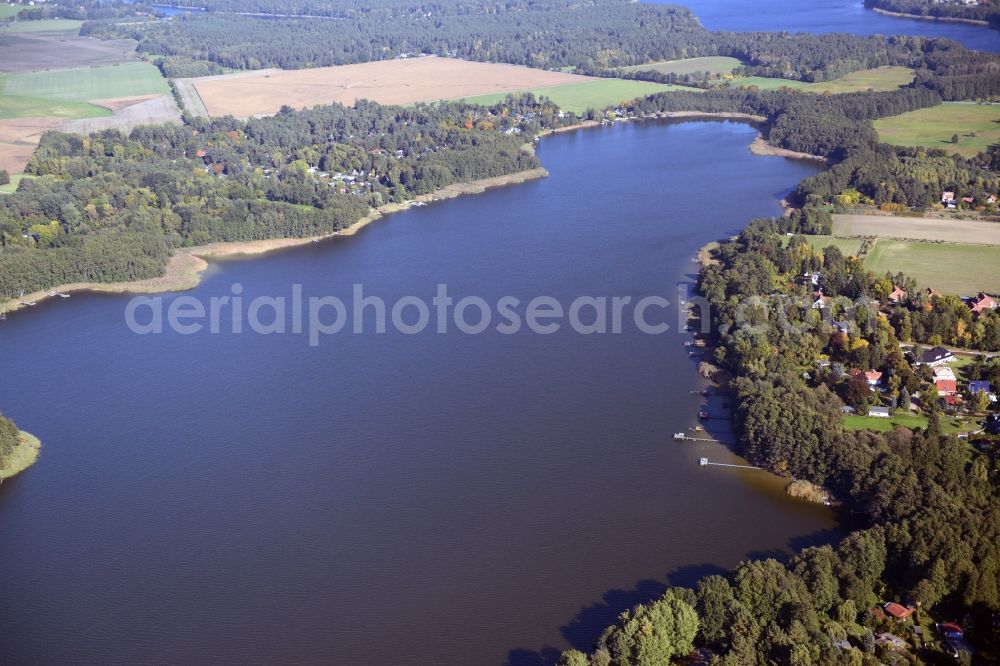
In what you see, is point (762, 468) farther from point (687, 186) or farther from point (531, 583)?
point (687, 186)

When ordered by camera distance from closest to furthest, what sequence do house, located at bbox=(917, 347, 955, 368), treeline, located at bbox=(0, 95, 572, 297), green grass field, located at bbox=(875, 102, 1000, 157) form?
house, located at bbox=(917, 347, 955, 368) → treeline, located at bbox=(0, 95, 572, 297) → green grass field, located at bbox=(875, 102, 1000, 157)

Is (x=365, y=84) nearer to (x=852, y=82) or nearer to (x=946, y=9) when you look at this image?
(x=852, y=82)

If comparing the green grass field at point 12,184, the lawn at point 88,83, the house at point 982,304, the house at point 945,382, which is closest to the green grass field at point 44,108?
the lawn at point 88,83

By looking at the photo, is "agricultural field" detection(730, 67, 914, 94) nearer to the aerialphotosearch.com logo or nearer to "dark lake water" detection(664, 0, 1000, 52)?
"dark lake water" detection(664, 0, 1000, 52)

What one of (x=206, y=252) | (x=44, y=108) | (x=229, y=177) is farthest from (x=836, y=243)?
(x=44, y=108)

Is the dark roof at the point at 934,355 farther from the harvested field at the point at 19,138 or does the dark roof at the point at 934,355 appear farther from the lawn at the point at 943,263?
the harvested field at the point at 19,138

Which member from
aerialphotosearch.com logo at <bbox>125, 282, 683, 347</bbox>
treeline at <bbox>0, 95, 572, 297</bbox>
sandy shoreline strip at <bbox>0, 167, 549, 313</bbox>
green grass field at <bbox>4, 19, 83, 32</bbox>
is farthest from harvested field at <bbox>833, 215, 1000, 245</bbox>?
green grass field at <bbox>4, 19, 83, 32</bbox>
